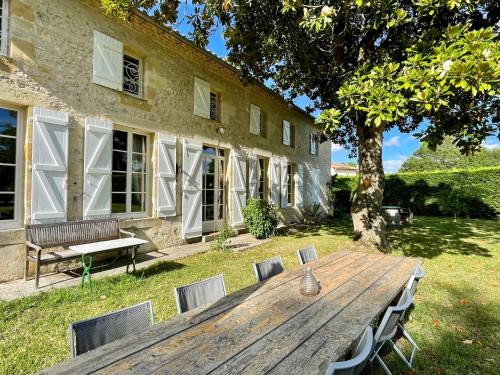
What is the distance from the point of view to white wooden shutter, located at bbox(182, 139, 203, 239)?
675 cm

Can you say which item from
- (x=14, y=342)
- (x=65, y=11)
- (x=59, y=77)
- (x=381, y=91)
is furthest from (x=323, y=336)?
(x=65, y=11)

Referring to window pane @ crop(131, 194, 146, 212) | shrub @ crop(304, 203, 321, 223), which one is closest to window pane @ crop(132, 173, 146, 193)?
window pane @ crop(131, 194, 146, 212)

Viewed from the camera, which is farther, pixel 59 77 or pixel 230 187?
pixel 230 187

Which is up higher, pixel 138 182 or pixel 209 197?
pixel 138 182

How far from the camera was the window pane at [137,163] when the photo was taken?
596 centimetres

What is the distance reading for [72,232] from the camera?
4582 millimetres

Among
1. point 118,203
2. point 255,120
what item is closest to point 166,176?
point 118,203

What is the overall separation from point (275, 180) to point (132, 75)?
5807 mm

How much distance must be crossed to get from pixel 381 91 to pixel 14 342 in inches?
191

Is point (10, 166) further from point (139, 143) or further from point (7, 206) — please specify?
point (139, 143)

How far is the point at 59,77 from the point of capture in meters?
4.66

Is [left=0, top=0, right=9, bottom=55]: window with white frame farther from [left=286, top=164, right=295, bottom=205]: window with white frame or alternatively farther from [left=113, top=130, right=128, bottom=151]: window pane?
[left=286, top=164, right=295, bottom=205]: window with white frame

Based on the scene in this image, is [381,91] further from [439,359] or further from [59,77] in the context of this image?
[59,77]

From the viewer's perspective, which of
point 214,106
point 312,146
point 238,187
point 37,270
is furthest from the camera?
point 312,146
